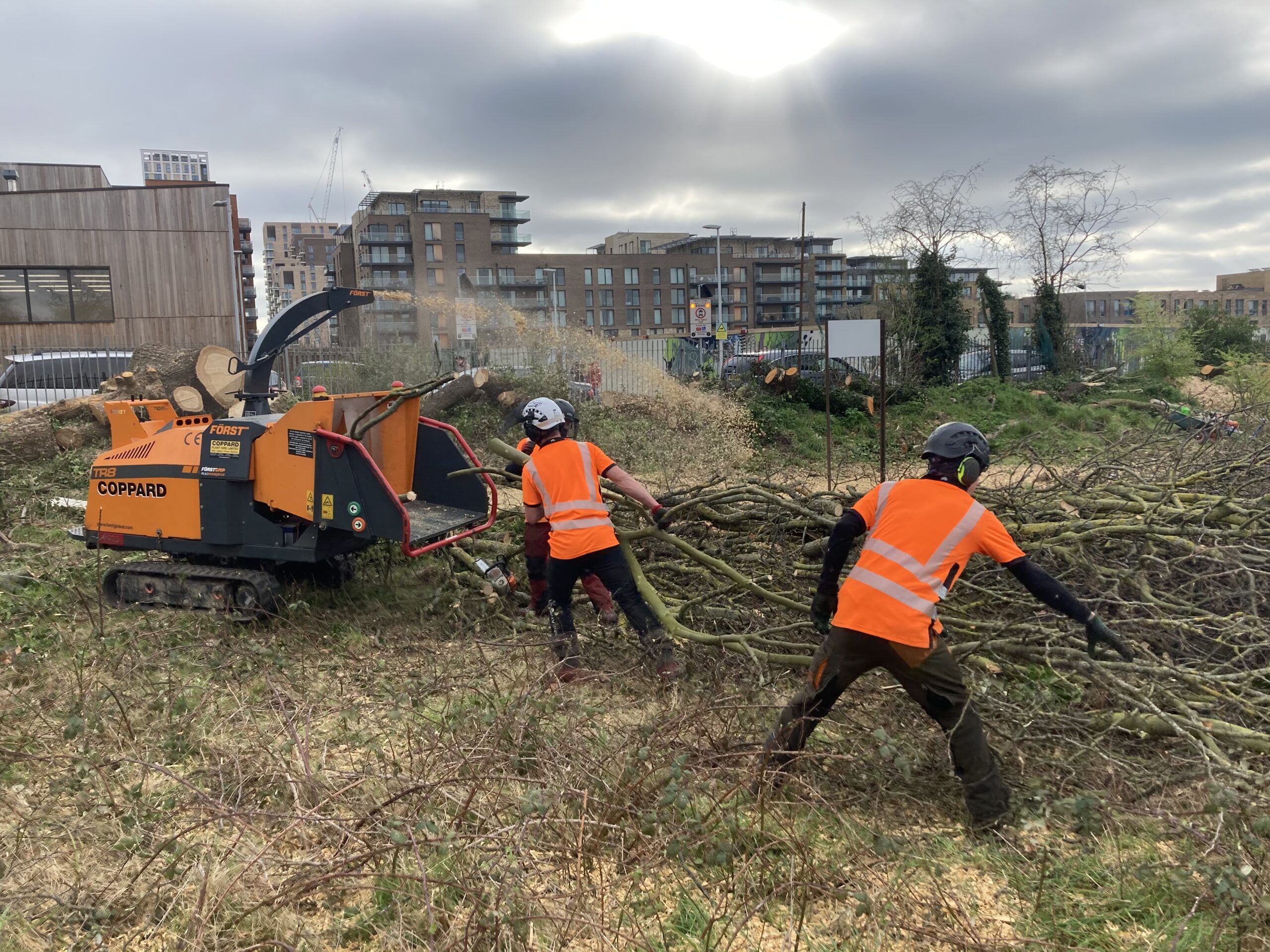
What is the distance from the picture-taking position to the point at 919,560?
143 inches

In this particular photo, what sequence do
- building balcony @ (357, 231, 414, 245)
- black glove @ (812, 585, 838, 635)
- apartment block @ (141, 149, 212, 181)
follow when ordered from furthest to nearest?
apartment block @ (141, 149, 212, 181) < building balcony @ (357, 231, 414, 245) < black glove @ (812, 585, 838, 635)

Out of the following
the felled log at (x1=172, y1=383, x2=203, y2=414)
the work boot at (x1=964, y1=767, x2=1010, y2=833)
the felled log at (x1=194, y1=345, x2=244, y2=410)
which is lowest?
the work boot at (x1=964, y1=767, x2=1010, y2=833)

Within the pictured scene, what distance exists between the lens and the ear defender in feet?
12.4

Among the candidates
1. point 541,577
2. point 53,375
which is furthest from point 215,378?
point 541,577

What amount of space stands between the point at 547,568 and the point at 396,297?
10.9 metres

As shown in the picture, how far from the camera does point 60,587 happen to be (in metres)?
6.66

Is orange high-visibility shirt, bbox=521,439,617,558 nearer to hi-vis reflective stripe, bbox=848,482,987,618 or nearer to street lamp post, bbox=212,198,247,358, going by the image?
hi-vis reflective stripe, bbox=848,482,987,618

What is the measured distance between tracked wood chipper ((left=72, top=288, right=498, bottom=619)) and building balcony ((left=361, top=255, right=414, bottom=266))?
3242 inches

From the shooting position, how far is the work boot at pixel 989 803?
3.58 metres

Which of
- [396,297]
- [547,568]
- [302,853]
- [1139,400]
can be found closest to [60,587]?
[547,568]

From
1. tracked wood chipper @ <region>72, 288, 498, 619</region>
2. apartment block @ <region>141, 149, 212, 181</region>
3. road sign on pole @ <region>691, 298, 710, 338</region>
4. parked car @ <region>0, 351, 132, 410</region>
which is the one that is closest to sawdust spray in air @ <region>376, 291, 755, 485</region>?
road sign on pole @ <region>691, 298, 710, 338</region>

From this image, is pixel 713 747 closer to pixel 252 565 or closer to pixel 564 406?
pixel 564 406

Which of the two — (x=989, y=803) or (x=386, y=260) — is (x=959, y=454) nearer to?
(x=989, y=803)

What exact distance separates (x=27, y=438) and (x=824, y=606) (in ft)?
36.4
